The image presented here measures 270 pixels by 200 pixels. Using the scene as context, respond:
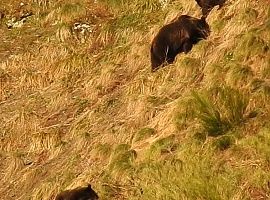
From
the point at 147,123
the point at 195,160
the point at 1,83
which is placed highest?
the point at 195,160

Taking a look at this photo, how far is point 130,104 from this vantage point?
10.9 meters

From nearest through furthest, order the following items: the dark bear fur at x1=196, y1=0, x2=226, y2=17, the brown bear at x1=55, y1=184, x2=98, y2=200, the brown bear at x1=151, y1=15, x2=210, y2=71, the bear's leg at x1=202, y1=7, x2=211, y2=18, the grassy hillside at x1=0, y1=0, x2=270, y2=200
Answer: the grassy hillside at x1=0, y1=0, x2=270, y2=200, the brown bear at x1=55, y1=184, x2=98, y2=200, the brown bear at x1=151, y1=15, x2=210, y2=71, the dark bear fur at x1=196, y1=0, x2=226, y2=17, the bear's leg at x1=202, y1=7, x2=211, y2=18

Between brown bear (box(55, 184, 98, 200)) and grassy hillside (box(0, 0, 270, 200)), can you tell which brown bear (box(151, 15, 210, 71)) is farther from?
brown bear (box(55, 184, 98, 200))

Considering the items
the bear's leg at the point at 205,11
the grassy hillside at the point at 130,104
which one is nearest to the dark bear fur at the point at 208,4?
the bear's leg at the point at 205,11

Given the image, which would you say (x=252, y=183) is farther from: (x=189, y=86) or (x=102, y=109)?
(x=102, y=109)

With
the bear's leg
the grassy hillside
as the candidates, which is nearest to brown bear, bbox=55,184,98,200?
the grassy hillside

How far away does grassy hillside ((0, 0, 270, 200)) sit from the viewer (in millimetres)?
7863

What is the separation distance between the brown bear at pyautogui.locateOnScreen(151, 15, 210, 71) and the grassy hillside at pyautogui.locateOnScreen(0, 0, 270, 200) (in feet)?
0.79

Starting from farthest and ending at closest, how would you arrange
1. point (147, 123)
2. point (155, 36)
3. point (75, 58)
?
point (75, 58) → point (155, 36) → point (147, 123)

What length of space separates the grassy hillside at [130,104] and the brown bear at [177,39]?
24 cm

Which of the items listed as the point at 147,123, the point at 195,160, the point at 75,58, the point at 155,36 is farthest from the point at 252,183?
the point at 75,58

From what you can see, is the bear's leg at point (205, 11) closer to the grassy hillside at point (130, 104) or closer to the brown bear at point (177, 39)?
the grassy hillside at point (130, 104)

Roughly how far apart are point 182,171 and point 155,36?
198 inches

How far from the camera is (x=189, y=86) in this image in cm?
1042
